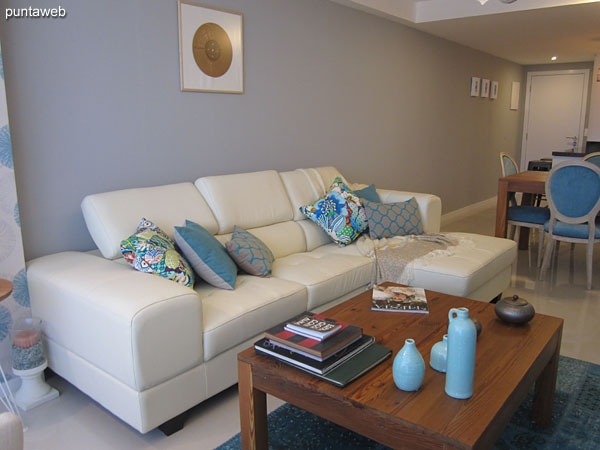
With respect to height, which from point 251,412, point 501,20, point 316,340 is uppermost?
point 501,20

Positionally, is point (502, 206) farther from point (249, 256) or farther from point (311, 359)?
point (311, 359)

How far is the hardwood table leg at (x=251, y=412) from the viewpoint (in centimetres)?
172

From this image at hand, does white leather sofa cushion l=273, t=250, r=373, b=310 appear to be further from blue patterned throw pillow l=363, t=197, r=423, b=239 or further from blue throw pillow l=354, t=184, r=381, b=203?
blue throw pillow l=354, t=184, r=381, b=203

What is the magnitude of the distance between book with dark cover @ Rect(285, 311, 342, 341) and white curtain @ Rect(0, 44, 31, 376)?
1.38 metres

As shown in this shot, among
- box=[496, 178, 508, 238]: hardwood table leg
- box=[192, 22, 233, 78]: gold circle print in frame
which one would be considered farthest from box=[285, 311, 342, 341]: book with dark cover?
box=[496, 178, 508, 238]: hardwood table leg

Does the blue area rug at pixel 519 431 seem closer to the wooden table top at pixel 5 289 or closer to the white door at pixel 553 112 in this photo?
the wooden table top at pixel 5 289

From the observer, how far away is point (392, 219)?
11.6ft

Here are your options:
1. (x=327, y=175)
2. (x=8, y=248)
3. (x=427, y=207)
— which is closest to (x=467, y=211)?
(x=427, y=207)

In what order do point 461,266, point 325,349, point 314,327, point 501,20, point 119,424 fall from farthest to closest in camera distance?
point 501,20, point 461,266, point 119,424, point 314,327, point 325,349

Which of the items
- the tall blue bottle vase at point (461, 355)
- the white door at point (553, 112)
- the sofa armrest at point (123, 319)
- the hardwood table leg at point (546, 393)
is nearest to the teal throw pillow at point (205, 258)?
the sofa armrest at point (123, 319)

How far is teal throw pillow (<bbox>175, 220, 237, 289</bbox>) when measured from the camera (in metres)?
2.42

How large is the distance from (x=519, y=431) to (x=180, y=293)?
4.81 feet

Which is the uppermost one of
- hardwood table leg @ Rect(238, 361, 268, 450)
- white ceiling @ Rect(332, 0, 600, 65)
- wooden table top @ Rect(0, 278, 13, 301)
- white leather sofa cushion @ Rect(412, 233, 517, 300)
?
white ceiling @ Rect(332, 0, 600, 65)

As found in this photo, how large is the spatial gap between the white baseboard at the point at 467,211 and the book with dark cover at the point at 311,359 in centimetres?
475
